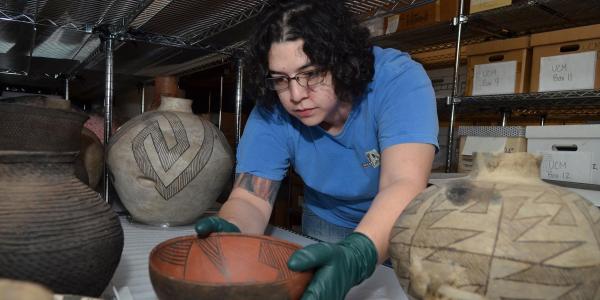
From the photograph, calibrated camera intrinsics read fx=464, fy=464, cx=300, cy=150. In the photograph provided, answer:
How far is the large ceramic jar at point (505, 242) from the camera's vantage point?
446mm

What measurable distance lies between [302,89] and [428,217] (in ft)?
1.69

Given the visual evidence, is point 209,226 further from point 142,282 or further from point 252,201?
point 252,201

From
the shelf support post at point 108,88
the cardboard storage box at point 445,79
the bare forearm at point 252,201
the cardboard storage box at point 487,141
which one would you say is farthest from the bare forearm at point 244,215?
the cardboard storage box at point 445,79

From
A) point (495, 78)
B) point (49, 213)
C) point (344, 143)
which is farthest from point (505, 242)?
point (495, 78)

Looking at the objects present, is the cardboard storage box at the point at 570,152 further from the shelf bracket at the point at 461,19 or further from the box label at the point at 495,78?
the shelf bracket at the point at 461,19

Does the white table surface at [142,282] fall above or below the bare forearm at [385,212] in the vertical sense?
below

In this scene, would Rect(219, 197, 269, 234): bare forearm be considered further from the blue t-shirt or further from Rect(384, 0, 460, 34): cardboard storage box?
Rect(384, 0, 460, 34): cardboard storage box

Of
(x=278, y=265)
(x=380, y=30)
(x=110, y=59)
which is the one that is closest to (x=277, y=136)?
(x=278, y=265)

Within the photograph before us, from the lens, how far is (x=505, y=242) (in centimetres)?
45

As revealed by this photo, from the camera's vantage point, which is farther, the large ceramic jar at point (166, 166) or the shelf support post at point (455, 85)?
the shelf support post at point (455, 85)

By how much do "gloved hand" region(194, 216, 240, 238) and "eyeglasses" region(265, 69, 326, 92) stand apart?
1.06ft

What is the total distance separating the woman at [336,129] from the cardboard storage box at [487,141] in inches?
29.1

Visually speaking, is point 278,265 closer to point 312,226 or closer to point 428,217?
point 428,217

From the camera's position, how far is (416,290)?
51 centimetres
